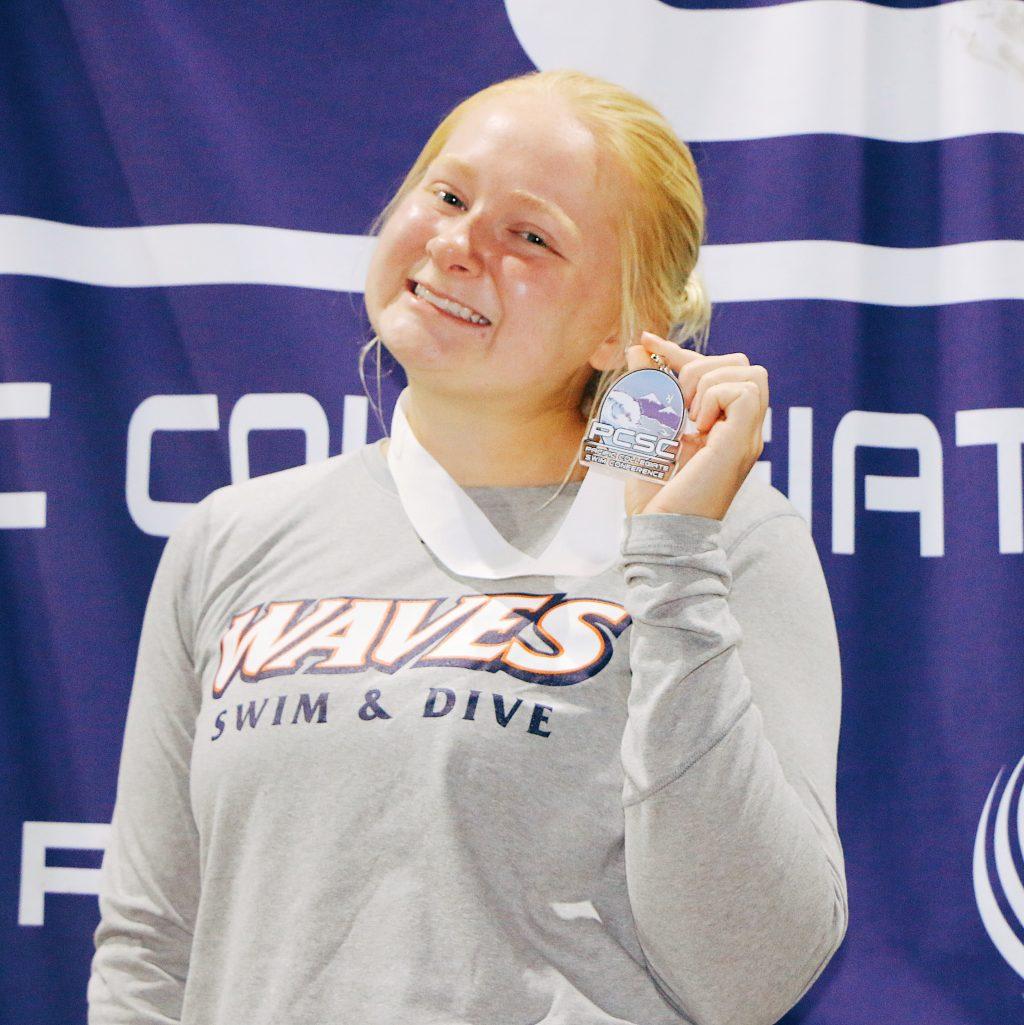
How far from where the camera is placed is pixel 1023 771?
1.53 metres

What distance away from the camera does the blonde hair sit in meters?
1.19

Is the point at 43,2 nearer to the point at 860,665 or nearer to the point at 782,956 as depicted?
the point at 860,665

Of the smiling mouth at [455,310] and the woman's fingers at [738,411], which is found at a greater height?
the smiling mouth at [455,310]

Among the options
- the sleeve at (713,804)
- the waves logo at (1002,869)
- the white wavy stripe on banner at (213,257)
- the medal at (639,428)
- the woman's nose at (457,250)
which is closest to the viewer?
the sleeve at (713,804)

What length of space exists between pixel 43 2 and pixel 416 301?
3.01ft

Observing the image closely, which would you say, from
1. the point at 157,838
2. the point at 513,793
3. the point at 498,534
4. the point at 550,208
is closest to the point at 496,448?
the point at 498,534

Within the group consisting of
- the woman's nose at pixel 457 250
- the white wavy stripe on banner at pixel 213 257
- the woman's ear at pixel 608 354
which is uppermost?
the white wavy stripe on banner at pixel 213 257

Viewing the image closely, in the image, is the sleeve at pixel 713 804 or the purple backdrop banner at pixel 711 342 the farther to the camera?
the purple backdrop banner at pixel 711 342

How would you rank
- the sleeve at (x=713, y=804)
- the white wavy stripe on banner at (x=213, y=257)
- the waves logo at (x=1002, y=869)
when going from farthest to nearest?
1. the white wavy stripe on banner at (x=213, y=257)
2. the waves logo at (x=1002, y=869)
3. the sleeve at (x=713, y=804)

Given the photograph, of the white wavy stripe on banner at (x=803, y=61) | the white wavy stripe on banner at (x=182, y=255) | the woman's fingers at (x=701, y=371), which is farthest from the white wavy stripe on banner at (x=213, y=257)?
the woman's fingers at (x=701, y=371)

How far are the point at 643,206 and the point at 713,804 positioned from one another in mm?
551

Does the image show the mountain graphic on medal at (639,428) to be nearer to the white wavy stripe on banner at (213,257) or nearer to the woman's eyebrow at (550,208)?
the woman's eyebrow at (550,208)

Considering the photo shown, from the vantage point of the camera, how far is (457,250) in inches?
44.8

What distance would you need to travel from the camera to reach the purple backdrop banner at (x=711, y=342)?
1.55m
